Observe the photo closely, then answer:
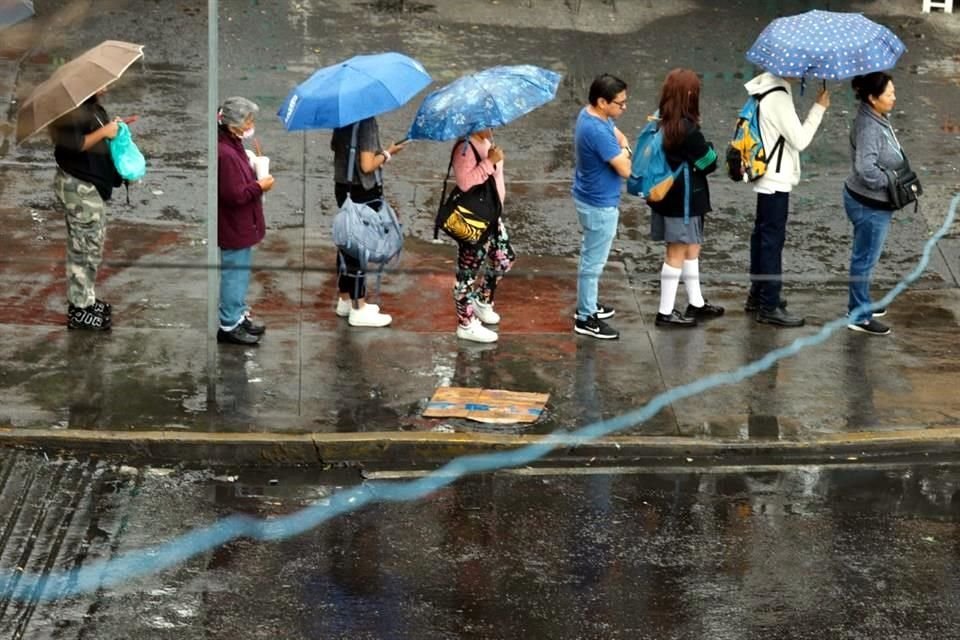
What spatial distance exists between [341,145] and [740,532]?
11.5ft

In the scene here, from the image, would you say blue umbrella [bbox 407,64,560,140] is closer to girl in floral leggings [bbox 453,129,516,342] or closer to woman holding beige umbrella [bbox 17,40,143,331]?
girl in floral leggings [bbox 453,129,516,342]

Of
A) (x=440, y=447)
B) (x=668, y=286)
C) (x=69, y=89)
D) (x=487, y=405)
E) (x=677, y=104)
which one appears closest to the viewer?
(x=440, y=447)

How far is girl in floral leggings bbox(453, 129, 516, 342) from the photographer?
1016 centimetres

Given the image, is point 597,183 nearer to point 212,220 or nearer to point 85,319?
point 212,220

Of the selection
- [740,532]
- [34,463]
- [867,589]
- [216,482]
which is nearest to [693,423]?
[740,532]

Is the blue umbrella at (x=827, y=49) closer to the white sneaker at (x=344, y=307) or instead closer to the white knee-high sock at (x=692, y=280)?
the white knee-high sock at (x=692, y=280)

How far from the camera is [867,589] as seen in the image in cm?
790

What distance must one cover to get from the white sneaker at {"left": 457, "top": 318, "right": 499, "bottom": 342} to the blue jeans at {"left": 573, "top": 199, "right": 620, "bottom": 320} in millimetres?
620

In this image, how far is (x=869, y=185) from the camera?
422 inches

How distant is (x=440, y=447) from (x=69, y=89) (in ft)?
9.86

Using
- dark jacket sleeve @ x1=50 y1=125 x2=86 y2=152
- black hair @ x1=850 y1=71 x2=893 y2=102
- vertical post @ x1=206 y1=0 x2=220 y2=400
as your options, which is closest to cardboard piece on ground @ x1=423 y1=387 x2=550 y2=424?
vertical post @ x1=206 y1=0 x2=220 y2=400

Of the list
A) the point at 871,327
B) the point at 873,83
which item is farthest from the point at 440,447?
the point at 873,83

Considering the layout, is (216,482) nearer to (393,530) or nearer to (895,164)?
(393,530)

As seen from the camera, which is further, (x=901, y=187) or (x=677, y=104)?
(x=901, y=187)
